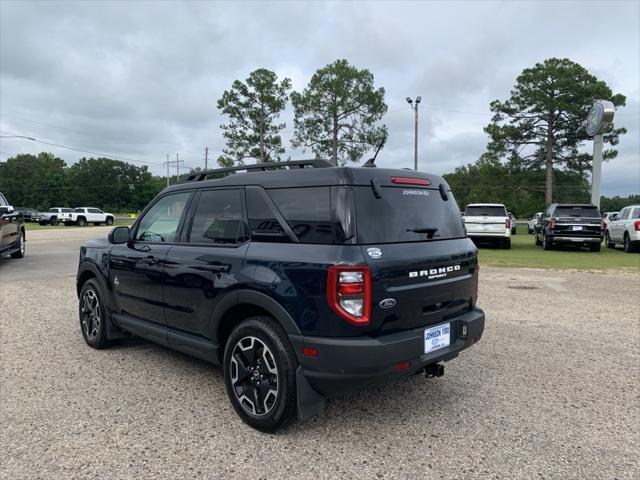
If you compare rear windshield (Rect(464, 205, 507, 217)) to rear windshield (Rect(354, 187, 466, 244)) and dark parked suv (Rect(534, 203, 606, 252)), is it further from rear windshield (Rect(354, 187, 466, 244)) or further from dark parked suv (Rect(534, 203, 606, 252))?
rear windshield (Rect(354, 187, 466, 244))

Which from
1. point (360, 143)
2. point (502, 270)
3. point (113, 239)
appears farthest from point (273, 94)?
point (113, 239)

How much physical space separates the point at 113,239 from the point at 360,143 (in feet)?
121

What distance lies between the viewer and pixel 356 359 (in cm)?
268

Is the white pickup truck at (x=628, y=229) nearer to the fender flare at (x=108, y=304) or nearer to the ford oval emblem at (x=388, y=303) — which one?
the ford oval emblem at (x=388, y=303)

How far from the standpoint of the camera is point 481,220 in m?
17.3

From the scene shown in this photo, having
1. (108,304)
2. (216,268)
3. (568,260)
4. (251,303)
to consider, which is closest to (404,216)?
(251,303)

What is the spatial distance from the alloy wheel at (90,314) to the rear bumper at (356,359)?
9.85ft

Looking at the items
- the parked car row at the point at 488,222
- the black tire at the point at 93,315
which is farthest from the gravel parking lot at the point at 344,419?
the parked car row at the point at 488,222

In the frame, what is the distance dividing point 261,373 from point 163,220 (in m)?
1.87

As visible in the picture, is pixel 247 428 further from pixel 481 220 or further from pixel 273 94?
pixel 273 94

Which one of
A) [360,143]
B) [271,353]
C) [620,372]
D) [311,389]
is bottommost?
[620,372]

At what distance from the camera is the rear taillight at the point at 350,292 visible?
2.67m

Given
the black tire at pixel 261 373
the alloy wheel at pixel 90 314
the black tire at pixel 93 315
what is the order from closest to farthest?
the black tire at pixel 261 373 → the black tire at pixel 93 315 → the alloy wheel at pixel 90 314

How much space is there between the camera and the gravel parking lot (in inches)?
106
